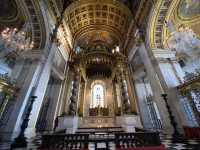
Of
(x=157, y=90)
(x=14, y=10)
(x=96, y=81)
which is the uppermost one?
(x=14, y=10)

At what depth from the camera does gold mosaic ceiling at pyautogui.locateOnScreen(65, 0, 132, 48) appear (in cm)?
1295

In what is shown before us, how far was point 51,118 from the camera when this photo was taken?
1014 centimetres

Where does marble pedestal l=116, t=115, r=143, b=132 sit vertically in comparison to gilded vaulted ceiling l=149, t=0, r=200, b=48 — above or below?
below

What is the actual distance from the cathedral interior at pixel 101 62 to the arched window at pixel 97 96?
3.29 metres

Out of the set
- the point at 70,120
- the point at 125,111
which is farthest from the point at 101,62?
the point at 70,120

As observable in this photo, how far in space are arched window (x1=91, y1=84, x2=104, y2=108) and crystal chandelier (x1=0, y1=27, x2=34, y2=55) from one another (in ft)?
35.7

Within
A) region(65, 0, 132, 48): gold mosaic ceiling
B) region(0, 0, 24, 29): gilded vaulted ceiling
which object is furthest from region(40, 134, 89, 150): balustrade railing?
region(65, 0, 132, 48): gold mosaic ceiling

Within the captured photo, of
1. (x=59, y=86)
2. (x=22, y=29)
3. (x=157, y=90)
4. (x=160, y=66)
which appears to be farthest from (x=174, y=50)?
(x=22, y=29)

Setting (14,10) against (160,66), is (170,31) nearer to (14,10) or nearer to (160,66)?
(160,66)

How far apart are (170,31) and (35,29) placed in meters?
11.3

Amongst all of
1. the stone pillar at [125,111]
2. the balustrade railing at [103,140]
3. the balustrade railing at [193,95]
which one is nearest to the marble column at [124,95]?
the stone pillar at [125,111]

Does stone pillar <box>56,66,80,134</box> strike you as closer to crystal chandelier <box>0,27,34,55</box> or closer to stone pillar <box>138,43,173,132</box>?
crystal chandelier <box>0,27,34,55</box>

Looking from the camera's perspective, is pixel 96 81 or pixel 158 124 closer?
pixel 158 124

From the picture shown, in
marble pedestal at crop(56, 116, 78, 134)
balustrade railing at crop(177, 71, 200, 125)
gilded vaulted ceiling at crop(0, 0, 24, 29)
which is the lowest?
marble pedestal at crop(56, 116, 78, 134)
